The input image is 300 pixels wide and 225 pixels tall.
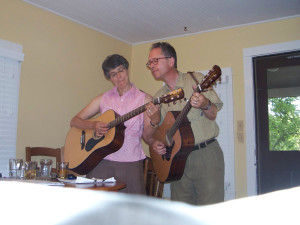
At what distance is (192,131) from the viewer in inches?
85.0

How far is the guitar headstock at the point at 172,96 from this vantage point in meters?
2.18

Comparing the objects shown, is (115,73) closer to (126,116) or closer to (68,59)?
(126,116)

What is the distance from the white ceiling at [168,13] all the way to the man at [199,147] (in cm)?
136

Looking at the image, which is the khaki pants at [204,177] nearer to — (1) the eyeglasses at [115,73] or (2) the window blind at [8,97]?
(1) the eyeglasses at [115,73]

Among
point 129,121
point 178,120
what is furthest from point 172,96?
point 129,121

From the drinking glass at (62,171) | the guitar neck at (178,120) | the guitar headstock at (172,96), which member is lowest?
the drinking glass at (62,171)

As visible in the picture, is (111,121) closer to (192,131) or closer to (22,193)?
(192,131)

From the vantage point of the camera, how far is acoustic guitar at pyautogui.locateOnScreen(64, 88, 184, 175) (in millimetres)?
2258

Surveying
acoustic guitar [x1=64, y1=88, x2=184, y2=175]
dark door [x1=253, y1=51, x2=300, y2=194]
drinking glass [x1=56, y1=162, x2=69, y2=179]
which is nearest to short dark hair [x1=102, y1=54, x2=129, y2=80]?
acoustic guitar [x1=64, y1=88, x2=184, y2=175]

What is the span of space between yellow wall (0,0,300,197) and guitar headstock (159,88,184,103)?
1.74 metres

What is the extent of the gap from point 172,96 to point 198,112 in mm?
208

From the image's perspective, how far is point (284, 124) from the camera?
12.0 feet

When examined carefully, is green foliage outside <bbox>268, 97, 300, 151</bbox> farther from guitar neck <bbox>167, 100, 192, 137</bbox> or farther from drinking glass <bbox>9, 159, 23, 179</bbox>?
drinking glass <bbox>9, 159, 23, 179</bbox>

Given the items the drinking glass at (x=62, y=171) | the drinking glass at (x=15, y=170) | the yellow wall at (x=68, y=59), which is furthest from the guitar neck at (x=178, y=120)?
the yellow wall at (x=68, y=59)
